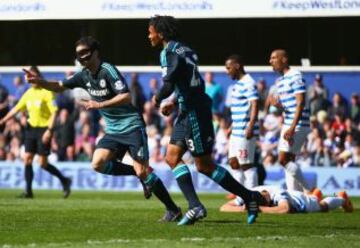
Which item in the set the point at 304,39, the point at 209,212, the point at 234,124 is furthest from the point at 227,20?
the point at 209,212

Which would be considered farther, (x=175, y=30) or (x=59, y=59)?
(x=59, y=59)

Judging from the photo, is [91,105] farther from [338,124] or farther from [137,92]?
[137,92]

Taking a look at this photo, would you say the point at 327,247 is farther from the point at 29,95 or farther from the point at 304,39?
the point at 304,39

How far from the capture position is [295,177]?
17875mm

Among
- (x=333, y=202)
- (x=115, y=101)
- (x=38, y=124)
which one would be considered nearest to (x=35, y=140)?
(x=38, y=124)

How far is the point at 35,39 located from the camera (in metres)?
30.1

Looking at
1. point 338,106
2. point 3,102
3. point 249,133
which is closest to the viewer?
point 249,133

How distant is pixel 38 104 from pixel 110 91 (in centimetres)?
827

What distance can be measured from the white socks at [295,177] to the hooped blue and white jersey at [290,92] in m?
0.62

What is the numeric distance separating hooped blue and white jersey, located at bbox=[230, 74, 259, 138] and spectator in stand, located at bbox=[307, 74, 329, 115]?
8964mm

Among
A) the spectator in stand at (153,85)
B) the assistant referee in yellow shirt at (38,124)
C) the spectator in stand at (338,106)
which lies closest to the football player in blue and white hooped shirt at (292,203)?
the assistant referee in yellow shirt at (38,124)

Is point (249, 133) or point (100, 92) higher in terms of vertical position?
point (100, 92)

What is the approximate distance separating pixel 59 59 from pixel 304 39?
6348 millimetres

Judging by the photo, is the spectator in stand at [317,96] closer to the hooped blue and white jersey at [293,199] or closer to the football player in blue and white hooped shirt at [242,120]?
the football player in blue and white hooped shirt at [242,120]
